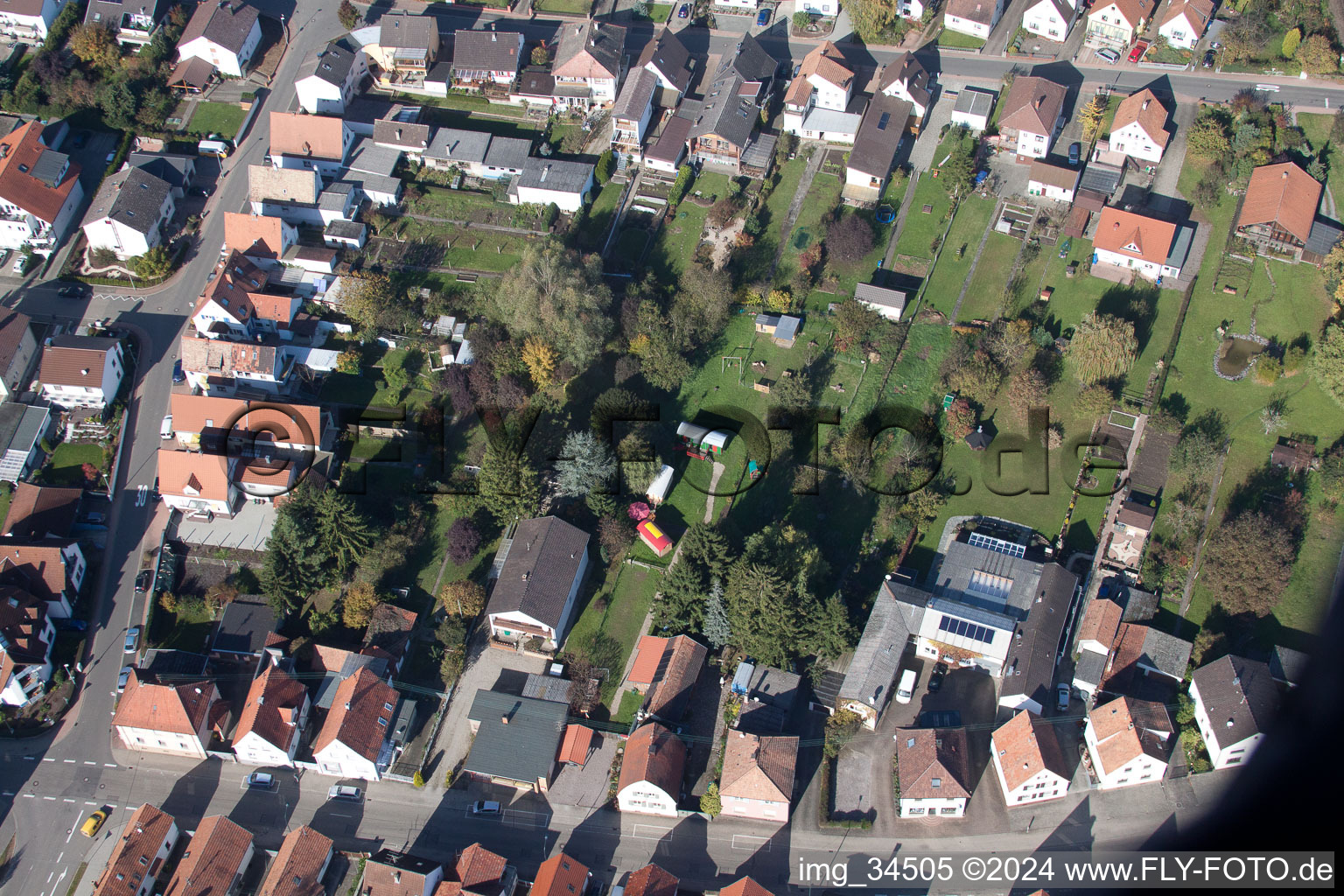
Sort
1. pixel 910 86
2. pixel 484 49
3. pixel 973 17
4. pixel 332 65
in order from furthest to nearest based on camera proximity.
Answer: pixel 484 49, pixel 973 17, pixel 332 65, pixel 910 86

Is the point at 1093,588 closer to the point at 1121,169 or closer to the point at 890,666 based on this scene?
the point at 890,666

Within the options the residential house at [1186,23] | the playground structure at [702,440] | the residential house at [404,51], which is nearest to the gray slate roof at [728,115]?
the residential house at [404,51]

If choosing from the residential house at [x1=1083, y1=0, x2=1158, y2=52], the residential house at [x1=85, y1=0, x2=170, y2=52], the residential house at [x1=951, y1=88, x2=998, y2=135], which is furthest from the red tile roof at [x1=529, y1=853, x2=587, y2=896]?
the residential house at [x1=85, y1=0, x2=170, y2=52]

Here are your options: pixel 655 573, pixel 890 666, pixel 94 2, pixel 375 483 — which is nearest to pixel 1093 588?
pixel 890 666

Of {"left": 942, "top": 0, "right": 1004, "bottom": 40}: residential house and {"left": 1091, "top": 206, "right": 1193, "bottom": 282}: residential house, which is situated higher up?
{"left": 942, "top": 0, "right": 1004, "bottom": 40}: residential house

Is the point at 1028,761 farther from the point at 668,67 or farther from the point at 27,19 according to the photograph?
the point at 27,19

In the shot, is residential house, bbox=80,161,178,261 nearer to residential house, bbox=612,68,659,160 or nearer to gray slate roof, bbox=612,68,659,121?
residential house, bbox=612,68,659,160

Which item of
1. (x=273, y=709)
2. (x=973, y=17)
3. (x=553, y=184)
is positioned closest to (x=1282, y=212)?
(x=973, y=17)
